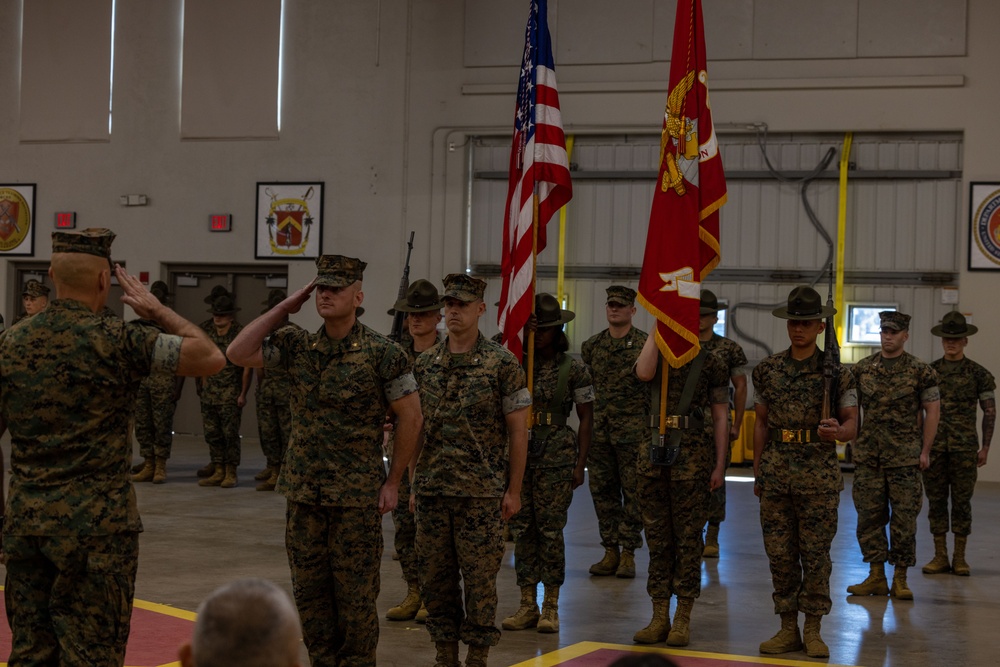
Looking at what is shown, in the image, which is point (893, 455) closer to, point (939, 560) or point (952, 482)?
point (939, 560)

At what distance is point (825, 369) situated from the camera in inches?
251

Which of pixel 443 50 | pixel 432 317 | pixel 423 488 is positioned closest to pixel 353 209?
pixel 443 50

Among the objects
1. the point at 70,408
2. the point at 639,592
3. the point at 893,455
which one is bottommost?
the point at 639,592

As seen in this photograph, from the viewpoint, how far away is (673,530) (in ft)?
21.4

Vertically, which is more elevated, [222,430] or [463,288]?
[463,288]

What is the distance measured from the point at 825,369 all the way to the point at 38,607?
4.12 meters

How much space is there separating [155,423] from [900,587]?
793cm

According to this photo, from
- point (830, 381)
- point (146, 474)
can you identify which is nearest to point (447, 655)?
point (830, 381)

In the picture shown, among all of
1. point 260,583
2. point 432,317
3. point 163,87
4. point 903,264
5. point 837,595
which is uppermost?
point 163,87

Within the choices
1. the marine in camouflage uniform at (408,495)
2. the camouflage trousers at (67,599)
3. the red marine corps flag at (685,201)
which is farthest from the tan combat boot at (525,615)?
the camouflage trousers at (67,599)

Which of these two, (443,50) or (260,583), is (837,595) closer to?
(260,583)

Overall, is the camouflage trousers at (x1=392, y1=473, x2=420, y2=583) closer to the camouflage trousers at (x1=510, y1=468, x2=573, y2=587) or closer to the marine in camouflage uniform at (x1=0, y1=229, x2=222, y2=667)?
the camouflage trousers at (x1=510, y1=468, x2=573, y2=587)

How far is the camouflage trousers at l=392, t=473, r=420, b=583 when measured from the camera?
6910 millimetres

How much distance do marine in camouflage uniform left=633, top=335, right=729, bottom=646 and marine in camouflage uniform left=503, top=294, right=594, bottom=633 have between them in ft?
1.66
